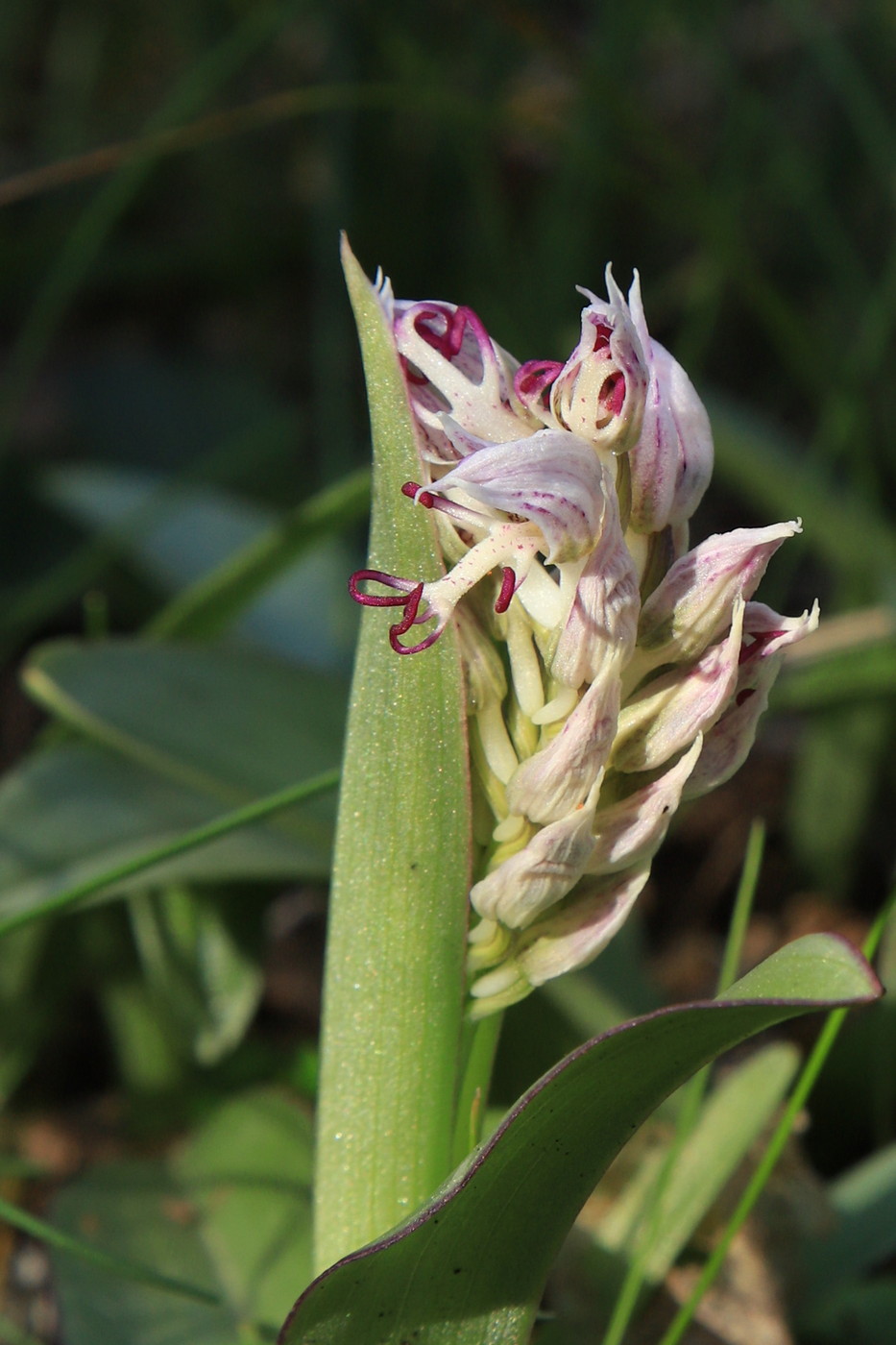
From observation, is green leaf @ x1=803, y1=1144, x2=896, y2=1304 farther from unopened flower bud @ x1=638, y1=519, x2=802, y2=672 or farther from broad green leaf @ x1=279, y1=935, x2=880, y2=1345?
unopened flower bud @ x1=638, y1=519, x2=802, y2=672

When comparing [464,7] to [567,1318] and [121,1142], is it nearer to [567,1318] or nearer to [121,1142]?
[121,1142]

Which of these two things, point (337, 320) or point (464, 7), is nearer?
point (337, 320)

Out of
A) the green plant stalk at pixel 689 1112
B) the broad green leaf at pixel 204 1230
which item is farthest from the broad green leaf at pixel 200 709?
the green plant stalk at pixel 689 1112

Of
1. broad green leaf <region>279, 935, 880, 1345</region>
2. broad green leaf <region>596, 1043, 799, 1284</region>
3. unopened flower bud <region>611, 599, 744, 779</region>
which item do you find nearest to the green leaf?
broad green leaf <region>596, 1043, 799, 1284</region>

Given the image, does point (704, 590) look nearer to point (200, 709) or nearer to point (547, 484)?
point (547, 484)

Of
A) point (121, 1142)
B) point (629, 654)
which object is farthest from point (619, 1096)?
point (121, 1142)

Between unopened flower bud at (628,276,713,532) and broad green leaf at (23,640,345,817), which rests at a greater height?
unopened flower bud at (628,276,713,532)

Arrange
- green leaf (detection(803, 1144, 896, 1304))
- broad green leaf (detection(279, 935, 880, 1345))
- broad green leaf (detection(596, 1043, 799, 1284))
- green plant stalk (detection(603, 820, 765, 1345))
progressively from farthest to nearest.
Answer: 1. green leaf (detection(803, 1144, 896, 1304))
2. broad green leaf (detection(596, 1043, 799, 1284))
3. green plant stalk (detection(603, 820, 765, 1345))
4. broad green leaf (detection(279, 935, 880, 1345))
